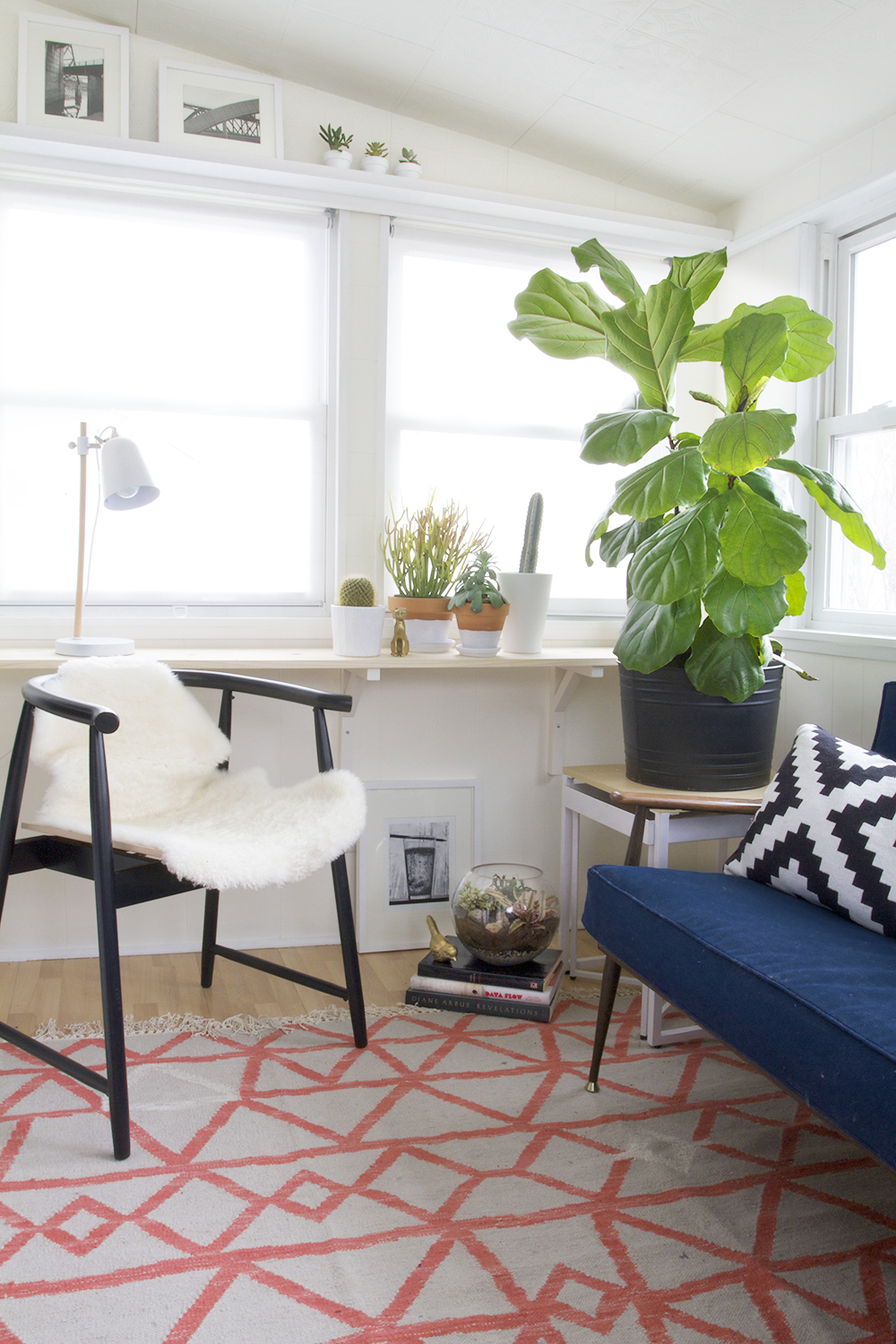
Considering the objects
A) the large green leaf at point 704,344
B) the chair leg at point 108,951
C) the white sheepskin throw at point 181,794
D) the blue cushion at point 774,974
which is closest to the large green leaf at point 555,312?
the large green leaf at point 704,344

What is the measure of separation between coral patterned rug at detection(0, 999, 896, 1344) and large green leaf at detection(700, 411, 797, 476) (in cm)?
121

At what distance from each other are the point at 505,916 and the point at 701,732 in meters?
0.61

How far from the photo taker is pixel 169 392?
2.55 meters

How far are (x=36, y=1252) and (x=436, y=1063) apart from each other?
82cm

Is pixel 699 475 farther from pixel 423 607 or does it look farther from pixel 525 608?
pixel 423 607

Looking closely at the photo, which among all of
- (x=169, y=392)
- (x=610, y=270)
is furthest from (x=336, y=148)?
(x=610, y=270)

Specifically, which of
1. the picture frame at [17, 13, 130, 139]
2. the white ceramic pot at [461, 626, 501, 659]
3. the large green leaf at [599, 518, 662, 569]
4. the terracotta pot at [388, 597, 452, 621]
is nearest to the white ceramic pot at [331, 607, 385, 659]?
the terracotta pot at [388, 597, 452, 621]

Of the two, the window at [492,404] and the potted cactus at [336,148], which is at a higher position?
the potted cactus at [336,148]

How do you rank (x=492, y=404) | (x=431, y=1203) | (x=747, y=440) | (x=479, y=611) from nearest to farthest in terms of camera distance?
(x=431, y=1203) → (x=747, y=440) → (x=479, y=611) → (x=492, y=404)

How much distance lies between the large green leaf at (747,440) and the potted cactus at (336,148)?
1.33 meters

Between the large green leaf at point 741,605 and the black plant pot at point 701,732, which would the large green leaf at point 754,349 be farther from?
the black plant pot at point 701,732

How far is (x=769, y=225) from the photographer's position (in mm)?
2691

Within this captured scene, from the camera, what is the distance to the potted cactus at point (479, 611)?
8.03ft

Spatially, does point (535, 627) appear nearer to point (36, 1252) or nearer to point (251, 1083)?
point (251, 1083)
